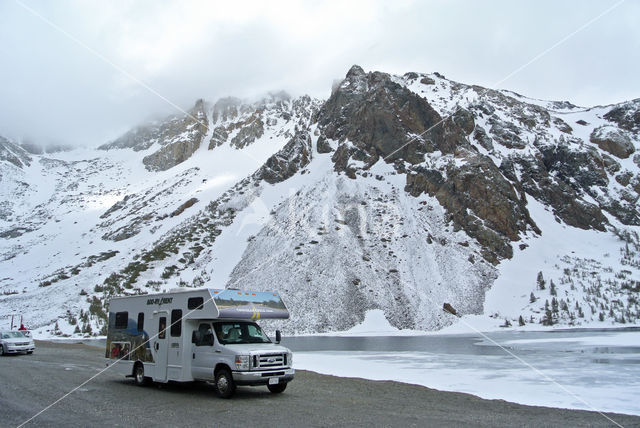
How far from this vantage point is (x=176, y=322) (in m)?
16.5

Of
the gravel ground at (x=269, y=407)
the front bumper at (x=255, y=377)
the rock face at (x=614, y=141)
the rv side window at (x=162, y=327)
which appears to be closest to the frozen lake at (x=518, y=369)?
the gravel ground at (x=269, y=407)

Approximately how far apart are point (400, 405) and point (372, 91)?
86.6m

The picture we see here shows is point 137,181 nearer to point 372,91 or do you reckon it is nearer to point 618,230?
point 372,91

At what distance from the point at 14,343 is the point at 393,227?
161ft

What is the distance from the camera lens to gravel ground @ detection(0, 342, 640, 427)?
1129 cm

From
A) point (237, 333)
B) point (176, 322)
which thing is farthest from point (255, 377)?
point (176, 322)

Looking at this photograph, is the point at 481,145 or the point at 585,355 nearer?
the point at 585,355

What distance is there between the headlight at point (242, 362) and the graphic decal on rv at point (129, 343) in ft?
15.4

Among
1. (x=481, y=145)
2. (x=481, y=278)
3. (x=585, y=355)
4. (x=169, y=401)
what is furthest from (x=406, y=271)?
(x=169, y=401)

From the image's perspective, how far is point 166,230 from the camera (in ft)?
295

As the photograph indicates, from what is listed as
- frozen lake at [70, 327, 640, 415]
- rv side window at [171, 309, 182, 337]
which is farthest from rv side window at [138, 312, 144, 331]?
frozen lake at [70, 327, 640, 415]

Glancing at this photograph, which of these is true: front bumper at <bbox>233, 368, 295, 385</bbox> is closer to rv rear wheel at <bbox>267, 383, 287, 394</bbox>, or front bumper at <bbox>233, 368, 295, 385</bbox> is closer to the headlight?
the headlight

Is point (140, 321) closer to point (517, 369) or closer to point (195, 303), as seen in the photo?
point (195, 303)

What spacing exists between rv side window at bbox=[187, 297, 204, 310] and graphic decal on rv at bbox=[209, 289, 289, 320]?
65cm
